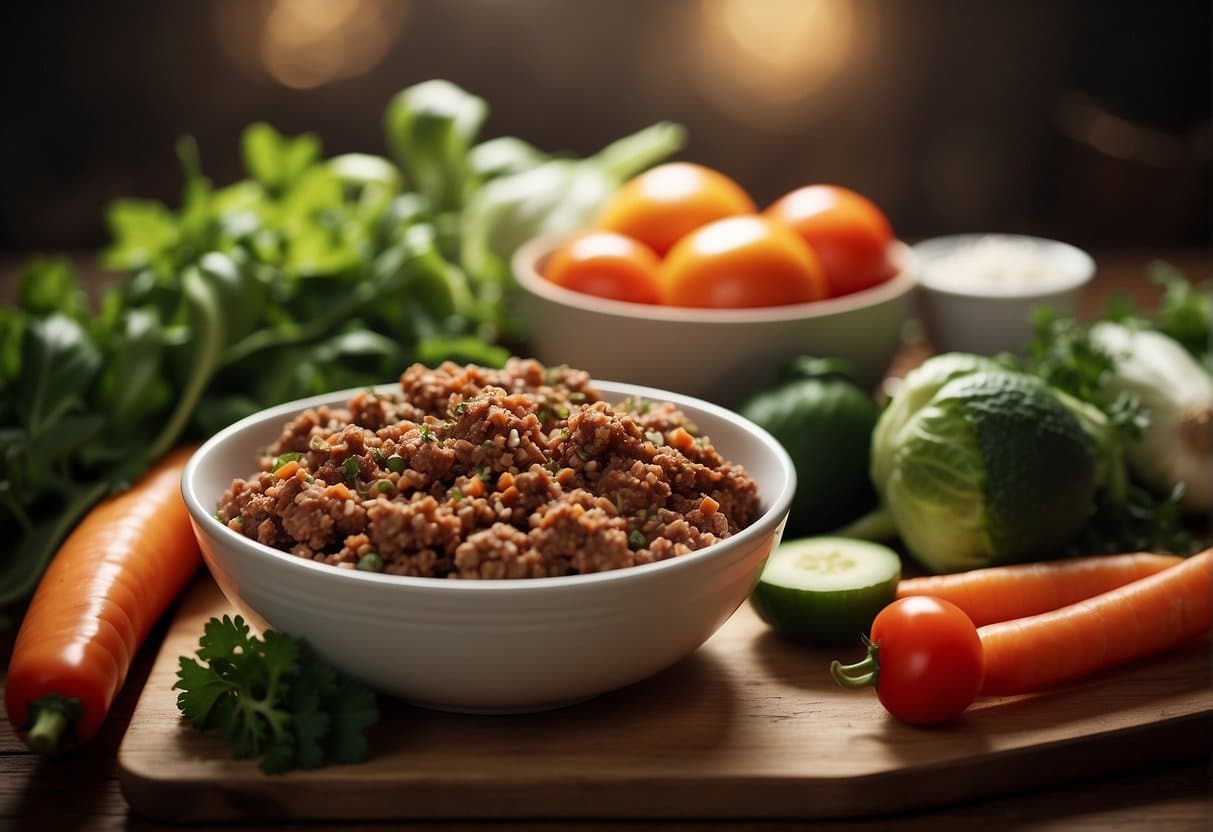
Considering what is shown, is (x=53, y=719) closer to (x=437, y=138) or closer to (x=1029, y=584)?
(x=1029, y=584)

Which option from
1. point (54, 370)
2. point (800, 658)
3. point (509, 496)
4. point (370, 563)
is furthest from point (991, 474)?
point (54, 370)

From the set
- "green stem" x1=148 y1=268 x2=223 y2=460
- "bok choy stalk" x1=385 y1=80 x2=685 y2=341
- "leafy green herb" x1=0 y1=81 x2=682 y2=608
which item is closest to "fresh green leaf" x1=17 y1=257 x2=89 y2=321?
"leafy green herb" x1=0 y1=81 x2=682 y2=608

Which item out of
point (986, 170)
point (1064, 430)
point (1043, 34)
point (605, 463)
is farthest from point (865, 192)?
point (605, 463)

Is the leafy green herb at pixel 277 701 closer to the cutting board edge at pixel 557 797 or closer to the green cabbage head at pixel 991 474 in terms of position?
the cutting board edge at pixel 557 797

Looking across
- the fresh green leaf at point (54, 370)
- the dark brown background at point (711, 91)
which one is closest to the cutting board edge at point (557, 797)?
the fresh green leaf at point (54, 370)

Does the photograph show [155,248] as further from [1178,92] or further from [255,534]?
[1178,92]

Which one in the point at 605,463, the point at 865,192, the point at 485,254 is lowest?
the point at 865,192

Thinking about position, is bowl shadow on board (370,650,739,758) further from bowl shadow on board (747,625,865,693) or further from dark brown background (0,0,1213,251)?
dark brown background (0,0,1213,251)
